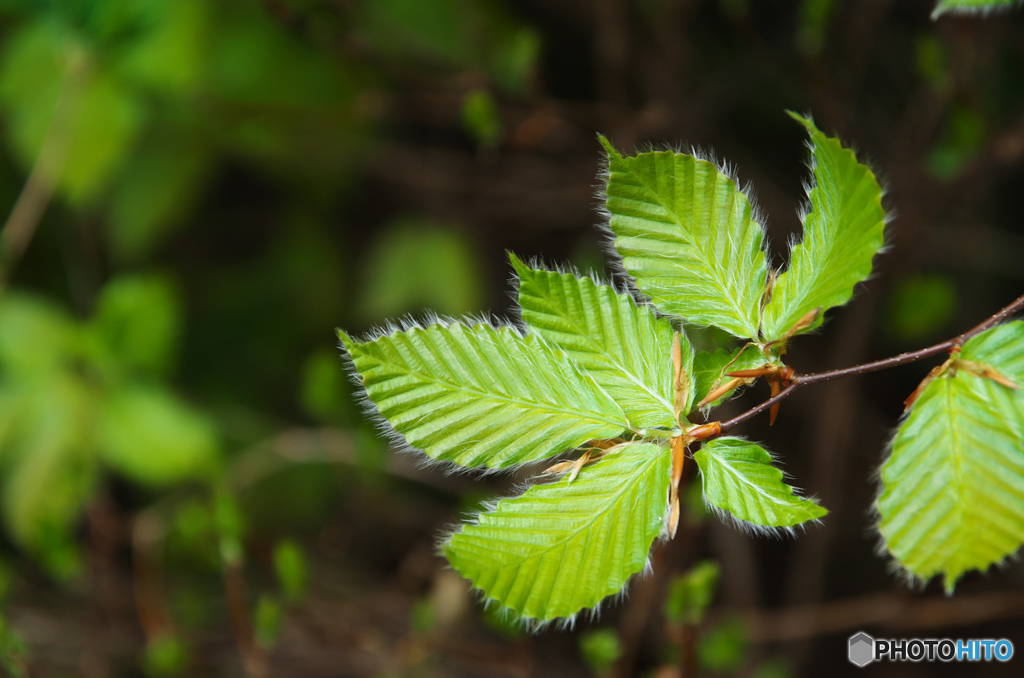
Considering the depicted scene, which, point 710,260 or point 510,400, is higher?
point 710,260

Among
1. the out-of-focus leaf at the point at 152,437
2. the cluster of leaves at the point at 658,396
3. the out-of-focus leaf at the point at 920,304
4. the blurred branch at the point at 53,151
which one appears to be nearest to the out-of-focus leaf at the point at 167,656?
the out-of-focus leaf at the point at 152,437

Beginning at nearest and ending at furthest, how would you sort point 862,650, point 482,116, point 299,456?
point 862,650 < point 482,116 < point 299,456

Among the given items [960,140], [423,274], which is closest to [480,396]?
[960,140]

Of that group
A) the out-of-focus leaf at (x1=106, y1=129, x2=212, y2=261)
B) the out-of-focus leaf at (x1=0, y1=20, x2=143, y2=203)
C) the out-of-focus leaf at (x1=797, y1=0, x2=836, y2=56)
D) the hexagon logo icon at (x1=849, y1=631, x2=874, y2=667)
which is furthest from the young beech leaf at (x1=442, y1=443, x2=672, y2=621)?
the out-of-focus leaf at (x1=106, y1=129, x2=212, y2=261)

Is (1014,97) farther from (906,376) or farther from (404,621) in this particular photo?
(404,621)

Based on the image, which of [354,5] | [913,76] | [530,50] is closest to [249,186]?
[354,5]

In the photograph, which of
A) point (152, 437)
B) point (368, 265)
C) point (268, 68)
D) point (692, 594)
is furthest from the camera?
point (368, 265)

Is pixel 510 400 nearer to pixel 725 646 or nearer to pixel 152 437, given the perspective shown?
pixel 725 646
